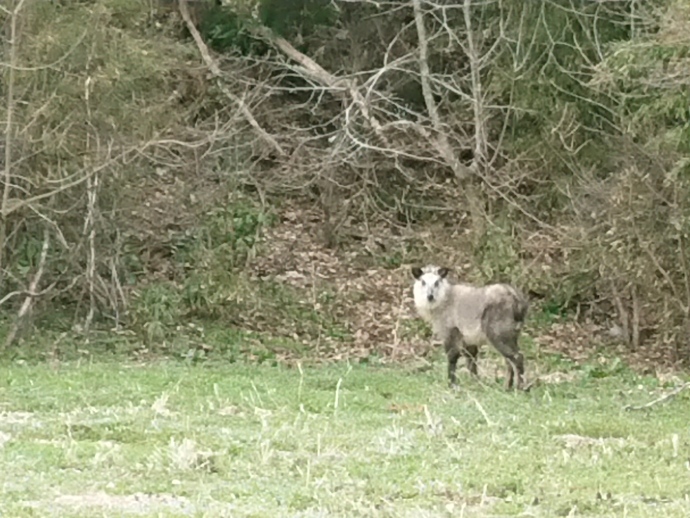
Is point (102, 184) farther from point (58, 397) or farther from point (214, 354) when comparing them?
point (58, 397)

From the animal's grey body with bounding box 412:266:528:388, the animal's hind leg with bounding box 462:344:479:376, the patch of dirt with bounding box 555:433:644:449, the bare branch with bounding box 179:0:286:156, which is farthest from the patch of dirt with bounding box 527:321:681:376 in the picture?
the patch of dirt with bounding box 555:433:644:449

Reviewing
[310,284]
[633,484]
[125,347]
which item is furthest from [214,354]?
[633,484]

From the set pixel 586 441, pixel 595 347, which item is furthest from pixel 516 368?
pixel 595 347

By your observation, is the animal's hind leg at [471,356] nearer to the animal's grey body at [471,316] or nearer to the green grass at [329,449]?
the animal's grey body at [471,316]

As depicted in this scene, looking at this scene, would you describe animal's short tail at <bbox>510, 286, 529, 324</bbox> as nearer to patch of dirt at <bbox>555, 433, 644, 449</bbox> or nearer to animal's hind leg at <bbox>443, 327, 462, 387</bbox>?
animal's hind leg at <bbox>443, 327, 462, 387</bbox>

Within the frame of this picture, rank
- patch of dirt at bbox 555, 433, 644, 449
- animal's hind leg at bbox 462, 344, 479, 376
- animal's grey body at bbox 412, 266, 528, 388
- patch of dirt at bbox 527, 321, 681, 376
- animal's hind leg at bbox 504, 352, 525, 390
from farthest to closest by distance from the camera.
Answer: patch of dirt at bbox 527, 321, 681, 376, animal's hind leg at bbox 462, 344, 479, 376, animal's grey body at bbox 412, 266, 528, 388, animal's hind leg at bbox 504, 352, 525, 390, patch of dirt at bbox 555, 433, 644, 449

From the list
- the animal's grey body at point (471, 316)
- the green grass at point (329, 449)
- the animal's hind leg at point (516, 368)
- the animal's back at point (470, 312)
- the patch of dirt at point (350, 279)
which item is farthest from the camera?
the patch of dirt at point (350, 279)

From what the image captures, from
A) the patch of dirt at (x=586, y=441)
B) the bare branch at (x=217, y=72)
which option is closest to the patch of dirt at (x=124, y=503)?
the patch of dirt at (x=586, y=441)

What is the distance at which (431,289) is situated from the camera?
12188mm

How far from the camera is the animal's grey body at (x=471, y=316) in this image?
1182cm

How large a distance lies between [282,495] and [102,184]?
988cm

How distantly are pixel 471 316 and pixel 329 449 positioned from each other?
161 inches

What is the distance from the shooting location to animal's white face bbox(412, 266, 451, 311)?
12.2 metres

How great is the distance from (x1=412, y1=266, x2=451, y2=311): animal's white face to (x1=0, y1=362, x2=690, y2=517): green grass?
2.35 ft
